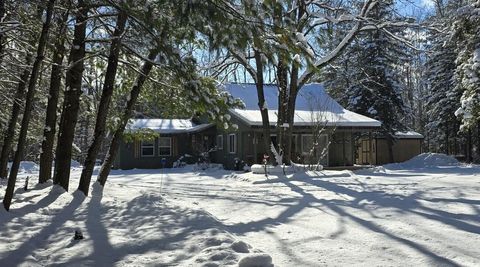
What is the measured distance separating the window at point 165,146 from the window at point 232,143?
16.5ft

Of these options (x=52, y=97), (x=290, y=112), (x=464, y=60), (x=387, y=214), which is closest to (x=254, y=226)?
(x=387, y=214)

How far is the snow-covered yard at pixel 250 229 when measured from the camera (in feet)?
18.0

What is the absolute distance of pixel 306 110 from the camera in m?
28.3

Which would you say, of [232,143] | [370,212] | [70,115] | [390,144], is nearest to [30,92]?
[70,115]

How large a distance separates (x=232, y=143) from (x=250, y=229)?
64.1ft

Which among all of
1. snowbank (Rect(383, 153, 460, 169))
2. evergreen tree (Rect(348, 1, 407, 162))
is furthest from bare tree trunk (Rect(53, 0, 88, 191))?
evergreen tree (Rect(348, 1, 407, 162))

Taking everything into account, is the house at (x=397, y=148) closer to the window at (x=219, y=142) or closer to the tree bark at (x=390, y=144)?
the tree bark at (x=390, y=144)

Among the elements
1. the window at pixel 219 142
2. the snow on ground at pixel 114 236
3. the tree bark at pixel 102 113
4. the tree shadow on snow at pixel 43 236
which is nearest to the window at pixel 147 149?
the window at pixel 219 142

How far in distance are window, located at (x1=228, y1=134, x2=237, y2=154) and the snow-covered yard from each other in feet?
45.6

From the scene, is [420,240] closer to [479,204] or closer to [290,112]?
[479,204]

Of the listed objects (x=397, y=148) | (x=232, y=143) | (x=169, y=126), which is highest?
(x=169, y=126)

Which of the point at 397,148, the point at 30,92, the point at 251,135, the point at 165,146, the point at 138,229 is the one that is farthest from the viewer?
the point at 397,148

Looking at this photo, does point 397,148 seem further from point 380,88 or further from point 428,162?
point 428,162

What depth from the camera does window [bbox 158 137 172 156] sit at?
100 ft
